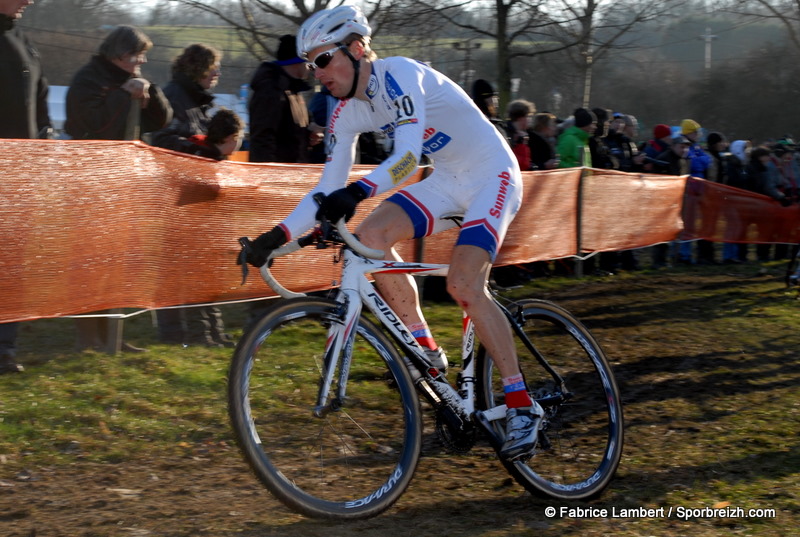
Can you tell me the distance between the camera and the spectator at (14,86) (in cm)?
617

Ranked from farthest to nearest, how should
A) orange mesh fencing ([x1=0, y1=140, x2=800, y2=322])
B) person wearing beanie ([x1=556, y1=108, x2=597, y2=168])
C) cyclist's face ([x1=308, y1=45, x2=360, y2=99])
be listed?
person wearing beanie ([x1=556, y1=108, x2=597, y2=168]) < orange mesh fencing ([x1=0, y1=140, x2=800, y2=322]) < cyclist's face ([x1=308, y1=45, x2=360, y2=99])

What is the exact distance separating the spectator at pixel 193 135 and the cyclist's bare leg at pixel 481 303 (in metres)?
3.34

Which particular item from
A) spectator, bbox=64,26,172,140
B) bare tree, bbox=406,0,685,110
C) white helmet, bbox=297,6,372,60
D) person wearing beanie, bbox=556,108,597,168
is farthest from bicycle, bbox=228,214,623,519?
bare tree, bbox=406,0,685,110

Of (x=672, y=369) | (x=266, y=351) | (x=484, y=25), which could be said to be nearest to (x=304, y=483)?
(x=266, y=351)

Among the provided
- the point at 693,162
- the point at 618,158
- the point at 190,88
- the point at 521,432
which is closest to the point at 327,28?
the point at 521,432

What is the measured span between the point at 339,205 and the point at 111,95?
12.7ft

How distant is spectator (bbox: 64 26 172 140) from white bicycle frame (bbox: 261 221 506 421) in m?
3.47

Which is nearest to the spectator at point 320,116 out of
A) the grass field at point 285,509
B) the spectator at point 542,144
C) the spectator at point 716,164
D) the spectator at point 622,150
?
the grass field at point 285,509

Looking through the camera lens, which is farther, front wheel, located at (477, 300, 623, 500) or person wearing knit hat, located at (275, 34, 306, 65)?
person wearing knit hat, located at (275, 34, 306, 65)

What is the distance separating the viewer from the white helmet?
3.93m

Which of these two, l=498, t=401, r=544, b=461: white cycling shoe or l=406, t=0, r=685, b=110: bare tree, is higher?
l=406, t=0, r=685, b=110: bare tree

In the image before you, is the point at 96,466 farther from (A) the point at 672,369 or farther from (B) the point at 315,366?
(A) the point at 672,369

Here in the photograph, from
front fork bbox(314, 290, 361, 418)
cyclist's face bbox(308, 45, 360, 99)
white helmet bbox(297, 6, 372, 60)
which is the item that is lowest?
front fork bbox(314, 290, 361, 418)

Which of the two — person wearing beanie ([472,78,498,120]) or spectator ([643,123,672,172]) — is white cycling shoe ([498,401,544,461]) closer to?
person wearing beanie ([472,78,498,120])
